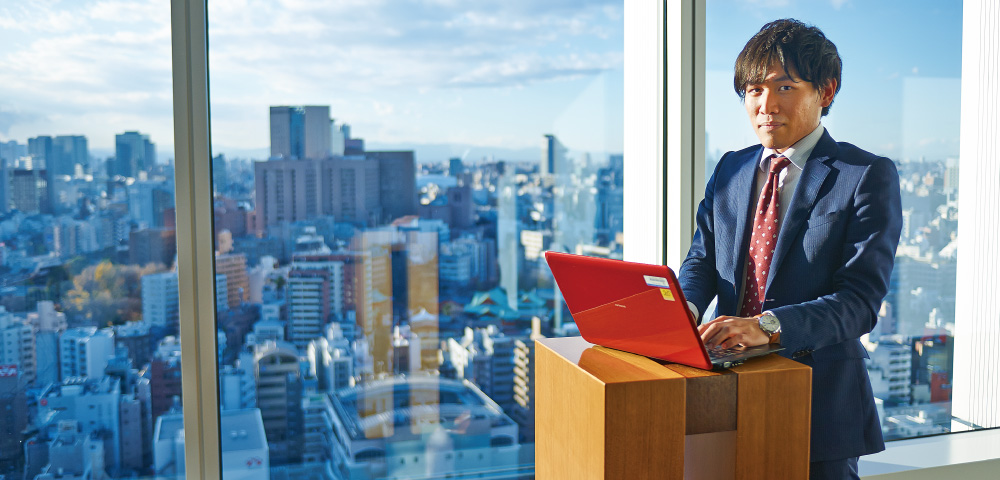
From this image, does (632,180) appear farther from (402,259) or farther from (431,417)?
(431,417)

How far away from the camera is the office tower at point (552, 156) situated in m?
2.63

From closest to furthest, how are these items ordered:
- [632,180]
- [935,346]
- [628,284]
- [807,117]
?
[628,284], [807,117], [632,180], [935,346]

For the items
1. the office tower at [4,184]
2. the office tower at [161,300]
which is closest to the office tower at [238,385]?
the office tower at [161,300]

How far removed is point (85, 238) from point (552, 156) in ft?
5.17

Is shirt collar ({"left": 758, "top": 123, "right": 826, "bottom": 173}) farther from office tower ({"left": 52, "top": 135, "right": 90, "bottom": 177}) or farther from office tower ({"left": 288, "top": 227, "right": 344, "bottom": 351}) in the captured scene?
office tower ({"left": 52, "top": 135, "right": 90, "bottom": 177})

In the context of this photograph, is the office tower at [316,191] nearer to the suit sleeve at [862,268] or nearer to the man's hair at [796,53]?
the man's hair at [796,53]

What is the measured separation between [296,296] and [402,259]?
0.37 m

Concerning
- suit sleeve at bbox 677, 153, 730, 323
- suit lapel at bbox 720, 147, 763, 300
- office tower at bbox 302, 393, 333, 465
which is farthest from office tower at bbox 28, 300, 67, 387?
suit lapel at bbox 720, 147, 763, 300

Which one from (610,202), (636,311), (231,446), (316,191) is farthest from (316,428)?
(636,311)

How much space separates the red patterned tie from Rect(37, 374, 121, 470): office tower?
1900mm

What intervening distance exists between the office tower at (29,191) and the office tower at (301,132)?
0.67 m

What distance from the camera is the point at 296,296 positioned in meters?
2.35

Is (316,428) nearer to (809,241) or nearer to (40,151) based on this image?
(40,151)

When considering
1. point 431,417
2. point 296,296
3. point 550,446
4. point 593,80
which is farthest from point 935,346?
point 296,296
